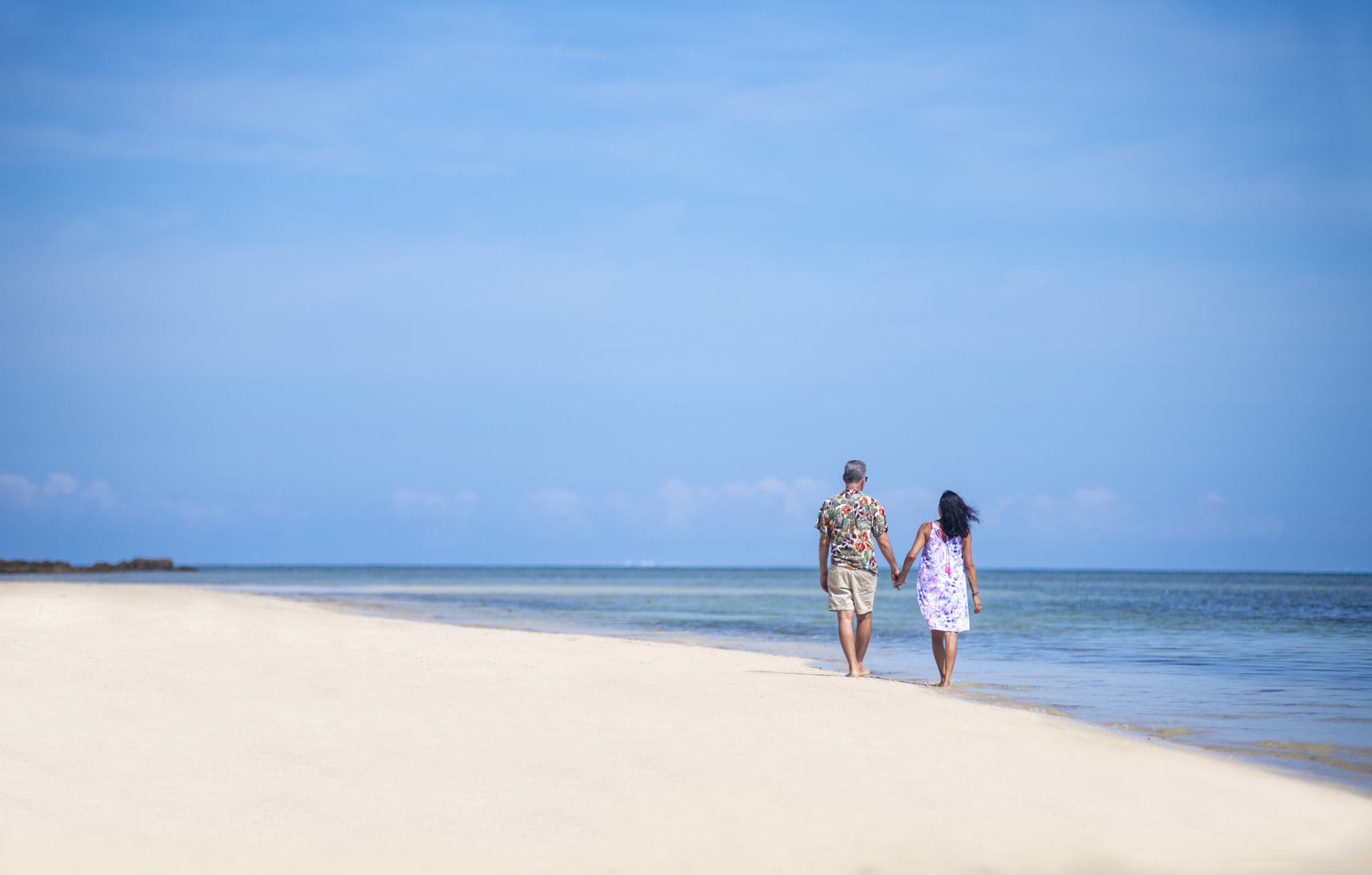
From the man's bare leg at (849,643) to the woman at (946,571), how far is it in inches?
26.8

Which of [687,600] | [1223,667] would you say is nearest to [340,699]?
[1223,667]

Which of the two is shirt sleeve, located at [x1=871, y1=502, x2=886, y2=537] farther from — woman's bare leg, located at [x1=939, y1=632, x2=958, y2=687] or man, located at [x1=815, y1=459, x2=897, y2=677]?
woman's bare leg, located at [x1=939, y1=632, x2=958, y2=687]

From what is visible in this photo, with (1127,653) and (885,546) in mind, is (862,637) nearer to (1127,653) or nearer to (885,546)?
(885,546)

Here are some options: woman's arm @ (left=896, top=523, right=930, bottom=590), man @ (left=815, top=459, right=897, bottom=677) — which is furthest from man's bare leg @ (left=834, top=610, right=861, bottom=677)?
woman's arm @ (left=896, top=523, right=930, bottom=590)

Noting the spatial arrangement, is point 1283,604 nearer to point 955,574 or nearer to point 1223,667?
point 1223,667

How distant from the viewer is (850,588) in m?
11.3

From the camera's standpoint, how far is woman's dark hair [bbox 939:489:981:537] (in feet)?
35.8

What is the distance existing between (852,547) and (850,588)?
1.33 ft

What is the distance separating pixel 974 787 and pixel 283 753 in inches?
152

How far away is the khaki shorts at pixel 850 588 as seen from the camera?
1127cm

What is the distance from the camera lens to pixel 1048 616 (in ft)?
93.5

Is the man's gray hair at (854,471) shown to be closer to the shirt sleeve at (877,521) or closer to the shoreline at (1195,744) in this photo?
the shirt sleeve at (877,521)

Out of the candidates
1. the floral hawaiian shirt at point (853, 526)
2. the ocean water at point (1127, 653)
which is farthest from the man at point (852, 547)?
the ocean water at point (1127, 653)

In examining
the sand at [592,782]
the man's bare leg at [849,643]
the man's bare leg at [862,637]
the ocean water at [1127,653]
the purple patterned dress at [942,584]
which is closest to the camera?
the sand at [592,782]
